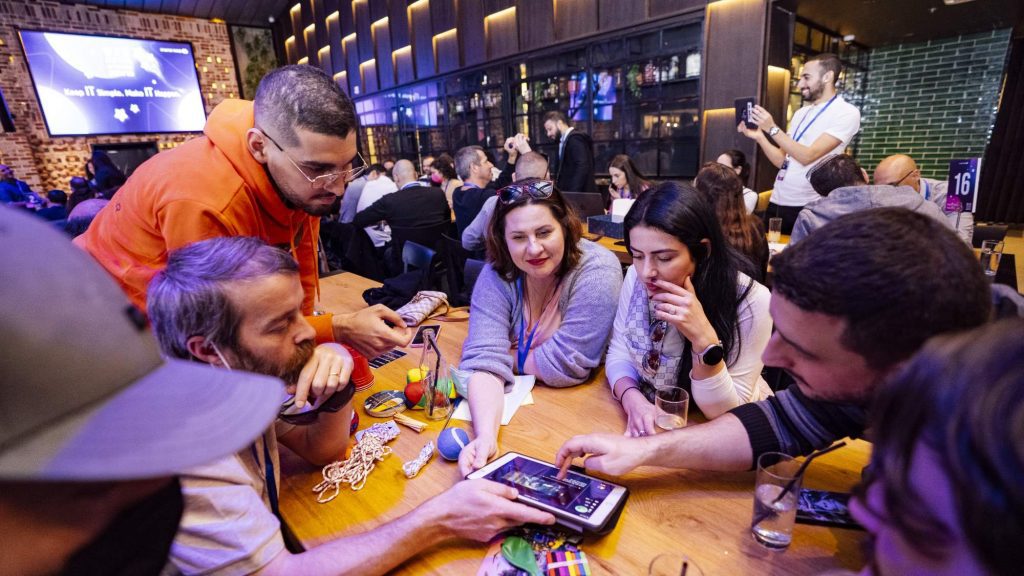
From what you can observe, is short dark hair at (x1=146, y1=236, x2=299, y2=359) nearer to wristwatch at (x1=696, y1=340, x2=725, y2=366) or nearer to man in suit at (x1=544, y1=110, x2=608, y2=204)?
wristwatch at (x1=696, y1=340, x2=725, y2=366)

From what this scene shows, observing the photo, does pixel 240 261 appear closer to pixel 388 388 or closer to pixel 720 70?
pixel 388 388

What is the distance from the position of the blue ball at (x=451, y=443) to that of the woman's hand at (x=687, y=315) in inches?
25.8

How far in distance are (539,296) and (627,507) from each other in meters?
0.96

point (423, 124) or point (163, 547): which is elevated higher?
point (423, 124)

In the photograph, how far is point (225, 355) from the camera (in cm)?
100

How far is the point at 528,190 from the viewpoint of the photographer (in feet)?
5.88

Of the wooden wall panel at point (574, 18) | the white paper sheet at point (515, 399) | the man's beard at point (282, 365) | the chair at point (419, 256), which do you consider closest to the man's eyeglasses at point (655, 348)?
the white paper sheet at point (515, 399)

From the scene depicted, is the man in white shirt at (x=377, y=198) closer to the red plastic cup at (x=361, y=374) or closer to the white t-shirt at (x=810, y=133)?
the red plastic cup at (x=361, y=374)

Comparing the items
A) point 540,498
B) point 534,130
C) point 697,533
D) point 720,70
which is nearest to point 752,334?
point 697,533

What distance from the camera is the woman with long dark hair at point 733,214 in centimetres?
235

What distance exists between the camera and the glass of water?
2.97ft

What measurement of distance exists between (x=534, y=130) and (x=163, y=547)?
6866 mm

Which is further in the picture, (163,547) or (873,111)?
(873,111)

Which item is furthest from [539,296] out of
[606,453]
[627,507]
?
[627,507]
